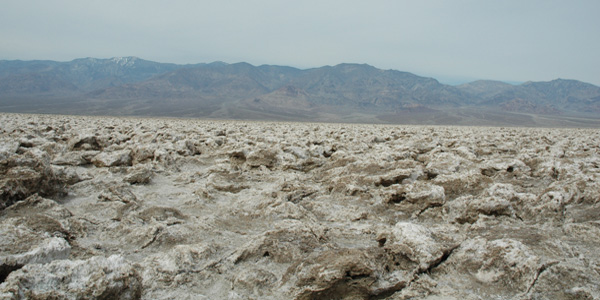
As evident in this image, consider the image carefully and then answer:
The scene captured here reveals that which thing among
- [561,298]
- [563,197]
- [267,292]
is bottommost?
[267,292]

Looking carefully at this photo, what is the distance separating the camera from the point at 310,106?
13712 cm

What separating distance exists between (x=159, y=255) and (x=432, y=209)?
101 inches

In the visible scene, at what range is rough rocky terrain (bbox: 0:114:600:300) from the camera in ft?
6.70

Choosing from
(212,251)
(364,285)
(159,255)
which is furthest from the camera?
(212,251)

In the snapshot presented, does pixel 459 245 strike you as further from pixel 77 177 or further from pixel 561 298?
pixel 77 177

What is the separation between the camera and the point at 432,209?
348 cm

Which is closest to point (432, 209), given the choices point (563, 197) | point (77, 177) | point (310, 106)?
point (563, 197)

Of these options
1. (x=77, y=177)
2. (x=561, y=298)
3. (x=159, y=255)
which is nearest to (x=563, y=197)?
(x=561, y=298)

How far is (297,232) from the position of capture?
2.86 metres

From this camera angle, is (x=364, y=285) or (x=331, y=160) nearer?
(x=364, y=285)

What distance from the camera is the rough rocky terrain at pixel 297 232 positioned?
204 cm

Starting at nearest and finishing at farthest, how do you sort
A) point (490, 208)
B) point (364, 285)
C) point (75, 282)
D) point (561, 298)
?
1. point (75, 282)
2. point (561, 298)
3. point (364, 285)
4. point (490, 208)

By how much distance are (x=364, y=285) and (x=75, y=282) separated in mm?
1547

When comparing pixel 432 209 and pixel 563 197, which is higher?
pixel 563 197
